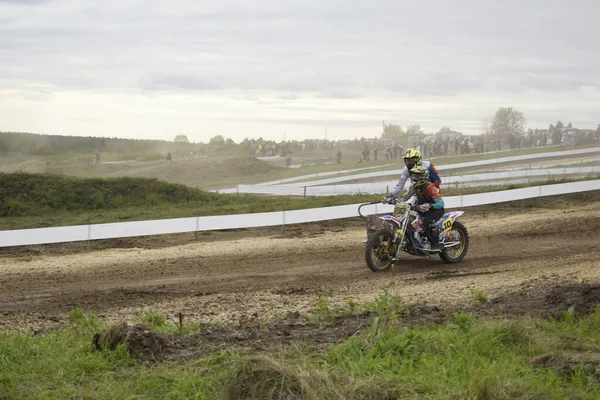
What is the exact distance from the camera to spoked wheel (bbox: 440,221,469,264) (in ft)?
47.7

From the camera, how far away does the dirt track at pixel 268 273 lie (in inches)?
437

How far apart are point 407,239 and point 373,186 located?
61.2ft

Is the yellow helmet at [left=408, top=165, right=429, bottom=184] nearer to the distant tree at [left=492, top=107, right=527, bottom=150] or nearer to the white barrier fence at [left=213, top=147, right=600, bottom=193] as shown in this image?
the white barrier fence at [left=213, top=147, right=600, bottom=193]

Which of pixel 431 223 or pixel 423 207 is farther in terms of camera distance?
pixel 431 223

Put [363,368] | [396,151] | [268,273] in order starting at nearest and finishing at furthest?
1. [363,368]
2. [268,273]
3. [396,151]

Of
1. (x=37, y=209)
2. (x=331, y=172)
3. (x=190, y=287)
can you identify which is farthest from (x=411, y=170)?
(x=331, y=172)

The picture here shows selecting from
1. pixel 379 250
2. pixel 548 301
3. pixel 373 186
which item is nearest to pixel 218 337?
pixel 548 301

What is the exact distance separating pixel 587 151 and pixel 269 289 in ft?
119

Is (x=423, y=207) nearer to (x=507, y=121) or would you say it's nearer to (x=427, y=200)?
(x=427, y=200)

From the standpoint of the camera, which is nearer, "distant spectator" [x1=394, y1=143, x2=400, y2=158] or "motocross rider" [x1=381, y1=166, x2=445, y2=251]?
"motocross rider" [x1=381, y1=166, x2=445, y2=251]

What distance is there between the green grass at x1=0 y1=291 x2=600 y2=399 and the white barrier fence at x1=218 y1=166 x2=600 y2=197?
75.5 feet

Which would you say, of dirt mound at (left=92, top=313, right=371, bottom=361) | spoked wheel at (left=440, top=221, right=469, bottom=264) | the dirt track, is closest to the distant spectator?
the dirt track

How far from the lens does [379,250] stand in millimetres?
13602

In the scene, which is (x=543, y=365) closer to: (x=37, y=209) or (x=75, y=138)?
(x=37, y=209)
